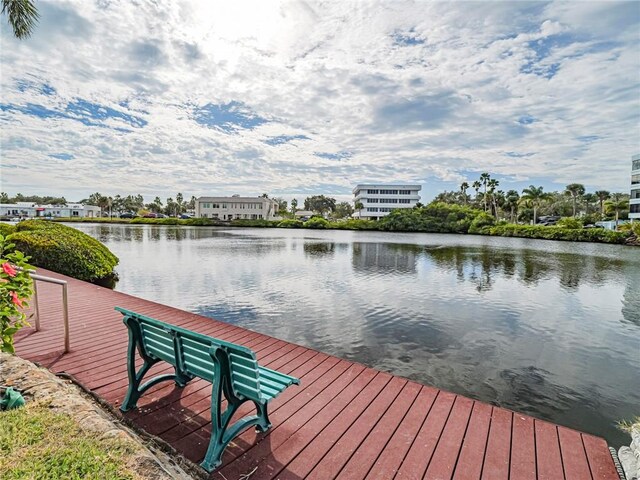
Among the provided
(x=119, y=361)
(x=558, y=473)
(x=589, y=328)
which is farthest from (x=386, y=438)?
(x=589, y=328)

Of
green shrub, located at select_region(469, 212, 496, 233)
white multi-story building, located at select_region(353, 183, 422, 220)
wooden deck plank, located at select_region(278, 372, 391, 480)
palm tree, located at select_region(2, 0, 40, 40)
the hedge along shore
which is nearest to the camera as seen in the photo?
the hedge along shore

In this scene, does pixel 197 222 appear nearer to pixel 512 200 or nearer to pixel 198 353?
pixel 512 200

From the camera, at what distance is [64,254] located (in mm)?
12133

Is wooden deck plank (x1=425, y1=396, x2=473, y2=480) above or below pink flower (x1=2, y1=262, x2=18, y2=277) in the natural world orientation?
below

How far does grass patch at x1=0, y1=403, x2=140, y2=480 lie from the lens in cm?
220

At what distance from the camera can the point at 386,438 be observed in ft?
10.4

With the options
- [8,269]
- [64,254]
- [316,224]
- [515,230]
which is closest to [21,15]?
[64,254]

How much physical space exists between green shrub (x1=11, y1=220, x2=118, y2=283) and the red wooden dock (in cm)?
854

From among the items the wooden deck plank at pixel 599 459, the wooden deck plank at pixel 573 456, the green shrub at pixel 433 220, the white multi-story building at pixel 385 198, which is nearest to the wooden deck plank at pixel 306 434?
the wooden deck plank at pixel 573 456

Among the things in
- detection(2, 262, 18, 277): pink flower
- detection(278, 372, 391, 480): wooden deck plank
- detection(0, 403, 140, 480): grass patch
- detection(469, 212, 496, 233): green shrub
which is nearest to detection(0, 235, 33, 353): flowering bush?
detection(2, 262, 18, 277): pink flower

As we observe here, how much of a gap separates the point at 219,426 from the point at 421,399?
231cm

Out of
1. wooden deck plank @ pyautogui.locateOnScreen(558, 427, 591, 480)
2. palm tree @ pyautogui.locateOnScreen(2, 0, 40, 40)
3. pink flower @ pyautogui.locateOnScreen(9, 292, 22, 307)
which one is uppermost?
palm tree @ pyautogui.locateOnScreen(2, 0, 40, 40)

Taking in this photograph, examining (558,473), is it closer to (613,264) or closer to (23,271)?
(23,271)

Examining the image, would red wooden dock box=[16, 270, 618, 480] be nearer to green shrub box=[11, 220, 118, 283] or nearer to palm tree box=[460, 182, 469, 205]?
green shrub box=[11, 220, 118, 283]
